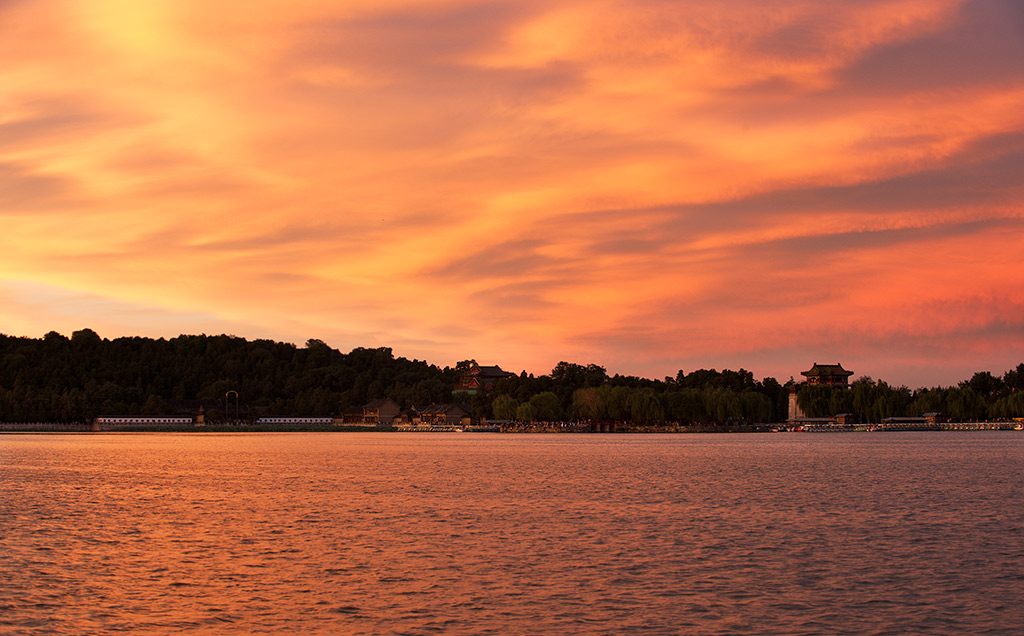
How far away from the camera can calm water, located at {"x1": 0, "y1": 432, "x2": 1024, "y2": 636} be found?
21.9m

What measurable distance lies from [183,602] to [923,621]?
16.4 meters

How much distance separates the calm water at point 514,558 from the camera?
21891mm

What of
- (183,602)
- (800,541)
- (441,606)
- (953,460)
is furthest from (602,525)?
(953,460)

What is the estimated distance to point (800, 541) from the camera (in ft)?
111

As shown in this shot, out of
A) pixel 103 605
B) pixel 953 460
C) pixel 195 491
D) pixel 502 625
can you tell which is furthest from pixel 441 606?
pixel 953 460

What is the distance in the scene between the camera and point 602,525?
38.5 m

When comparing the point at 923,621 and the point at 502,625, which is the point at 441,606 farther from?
the point at 923,621

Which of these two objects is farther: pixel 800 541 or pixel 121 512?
pixel 121 512

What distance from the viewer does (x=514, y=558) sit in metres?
30.2

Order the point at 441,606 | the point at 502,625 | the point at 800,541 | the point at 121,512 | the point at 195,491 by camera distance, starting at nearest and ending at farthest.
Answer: the point at 502,625 → the point at 441,606 → the point at 800,541 → the point at 121,512 → the point at 195,491

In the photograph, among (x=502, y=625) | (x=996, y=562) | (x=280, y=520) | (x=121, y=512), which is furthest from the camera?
(x=121, y=512)

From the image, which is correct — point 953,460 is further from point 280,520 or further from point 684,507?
point 280,520

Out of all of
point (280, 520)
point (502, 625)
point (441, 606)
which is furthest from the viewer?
point (280, 520)

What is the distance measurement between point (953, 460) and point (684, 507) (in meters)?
55.3
